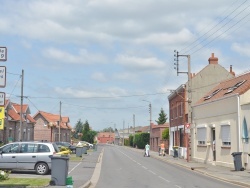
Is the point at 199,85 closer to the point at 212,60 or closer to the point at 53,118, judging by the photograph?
the point at 212,60

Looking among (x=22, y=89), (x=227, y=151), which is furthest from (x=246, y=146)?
(x=22, y=89)

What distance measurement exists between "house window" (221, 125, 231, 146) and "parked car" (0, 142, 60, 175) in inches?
539

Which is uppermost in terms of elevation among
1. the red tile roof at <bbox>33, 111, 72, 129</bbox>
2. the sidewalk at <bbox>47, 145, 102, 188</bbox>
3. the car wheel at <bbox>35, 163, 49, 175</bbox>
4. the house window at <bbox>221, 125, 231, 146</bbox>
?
the red tile roof at <bbox>33, 111, 72, 129</bbox>

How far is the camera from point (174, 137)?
55.3 metres

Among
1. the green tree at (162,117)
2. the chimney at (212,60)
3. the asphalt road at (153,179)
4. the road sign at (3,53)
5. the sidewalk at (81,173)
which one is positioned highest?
the chimney at (212,60)

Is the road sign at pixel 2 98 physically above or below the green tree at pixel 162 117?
below

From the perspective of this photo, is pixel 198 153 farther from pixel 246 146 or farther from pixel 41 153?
pixel 41 153

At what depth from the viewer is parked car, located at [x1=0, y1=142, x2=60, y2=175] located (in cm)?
2255

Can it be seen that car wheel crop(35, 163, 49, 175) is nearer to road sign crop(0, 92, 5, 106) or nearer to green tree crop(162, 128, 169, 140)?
road sign crop(0, 92, 5, 106)

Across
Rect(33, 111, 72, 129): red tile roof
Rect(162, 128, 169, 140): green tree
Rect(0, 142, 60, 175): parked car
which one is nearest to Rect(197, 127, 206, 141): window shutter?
Rect(0, 142, 60, 175): parked car

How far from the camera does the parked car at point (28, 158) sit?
2255 centimetres

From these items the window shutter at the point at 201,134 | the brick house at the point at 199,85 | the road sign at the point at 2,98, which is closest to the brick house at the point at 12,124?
the brick house at the point at 199,85

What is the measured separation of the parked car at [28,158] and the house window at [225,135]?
13.7m

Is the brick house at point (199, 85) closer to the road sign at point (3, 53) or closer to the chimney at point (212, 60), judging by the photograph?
the chimney at point (212, 60)
